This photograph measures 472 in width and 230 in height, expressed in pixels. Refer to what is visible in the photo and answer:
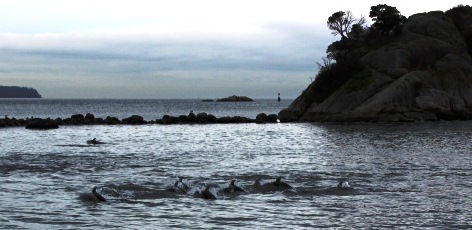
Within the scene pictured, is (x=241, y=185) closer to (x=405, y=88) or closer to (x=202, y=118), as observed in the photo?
(x=405, y=88)

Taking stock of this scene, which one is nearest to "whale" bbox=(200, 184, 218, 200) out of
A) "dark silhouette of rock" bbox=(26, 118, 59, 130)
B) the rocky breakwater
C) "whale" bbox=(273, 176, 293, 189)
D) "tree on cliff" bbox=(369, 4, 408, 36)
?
"whale" bbox=(273, 176, 293, 189)

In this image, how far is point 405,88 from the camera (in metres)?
72.1

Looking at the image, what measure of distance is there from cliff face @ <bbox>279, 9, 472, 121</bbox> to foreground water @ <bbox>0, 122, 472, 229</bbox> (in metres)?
26.8

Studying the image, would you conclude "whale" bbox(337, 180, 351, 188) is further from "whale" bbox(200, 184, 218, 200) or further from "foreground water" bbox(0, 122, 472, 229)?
"whale" bbox(200, 184, 218, 200)

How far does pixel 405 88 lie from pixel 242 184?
173 feet

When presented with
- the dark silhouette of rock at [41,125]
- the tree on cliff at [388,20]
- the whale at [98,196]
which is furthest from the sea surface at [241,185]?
the tree on cliff at [388,20]

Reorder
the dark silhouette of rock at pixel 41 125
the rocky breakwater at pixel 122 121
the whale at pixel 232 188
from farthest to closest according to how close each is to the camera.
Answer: the rocky breakwater at pixel 122 121 < the dark silhouette of rock at pixel 41 125 < the whale at pixel 232 188

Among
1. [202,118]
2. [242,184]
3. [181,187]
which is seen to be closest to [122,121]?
[202,118]

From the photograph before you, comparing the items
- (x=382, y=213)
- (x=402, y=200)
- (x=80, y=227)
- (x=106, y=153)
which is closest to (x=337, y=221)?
(x=382, y=213)

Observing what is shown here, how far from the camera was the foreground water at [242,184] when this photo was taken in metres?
16.8

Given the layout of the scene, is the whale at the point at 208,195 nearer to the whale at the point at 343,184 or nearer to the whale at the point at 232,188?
the whale at the point at 232,188

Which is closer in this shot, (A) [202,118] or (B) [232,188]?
(B) [232,188]

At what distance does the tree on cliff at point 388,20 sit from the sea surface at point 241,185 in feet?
157

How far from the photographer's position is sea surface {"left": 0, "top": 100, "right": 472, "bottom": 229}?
1673 centimetres
